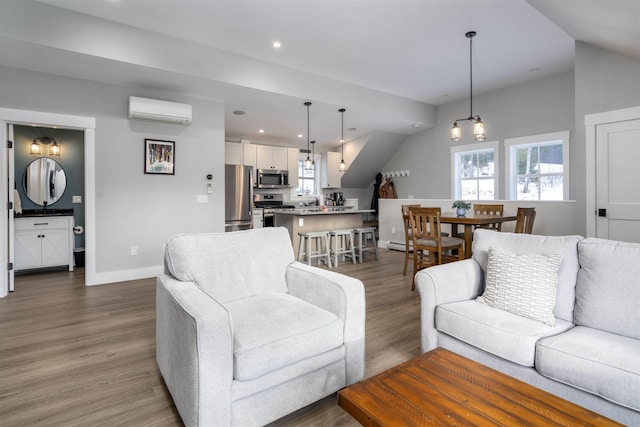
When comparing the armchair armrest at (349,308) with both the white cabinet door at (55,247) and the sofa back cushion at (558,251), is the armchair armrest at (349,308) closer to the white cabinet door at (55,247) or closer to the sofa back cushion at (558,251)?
the sofa back cushion at (558,251)

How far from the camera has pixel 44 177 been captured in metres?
5.34

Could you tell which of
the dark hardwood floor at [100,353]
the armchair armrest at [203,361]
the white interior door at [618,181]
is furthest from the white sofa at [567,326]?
the white interior door at [618,181]

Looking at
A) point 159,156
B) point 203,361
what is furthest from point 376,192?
point 203,361

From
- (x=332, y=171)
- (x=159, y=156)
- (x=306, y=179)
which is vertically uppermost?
(x=332, y=171)

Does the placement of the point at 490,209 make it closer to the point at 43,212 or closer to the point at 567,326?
the point at 567,326

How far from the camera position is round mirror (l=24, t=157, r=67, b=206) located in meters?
5.25

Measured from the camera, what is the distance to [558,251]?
1911mm

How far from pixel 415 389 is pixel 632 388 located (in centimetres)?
87

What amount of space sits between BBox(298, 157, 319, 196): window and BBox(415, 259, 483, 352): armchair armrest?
6940 millimetres

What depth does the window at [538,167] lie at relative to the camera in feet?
17.4

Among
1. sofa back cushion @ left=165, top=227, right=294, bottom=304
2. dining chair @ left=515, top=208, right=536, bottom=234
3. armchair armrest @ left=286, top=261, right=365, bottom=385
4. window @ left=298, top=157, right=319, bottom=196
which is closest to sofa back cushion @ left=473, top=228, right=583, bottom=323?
armchair armrest @ left=286, top=261, right=365, bottom=385

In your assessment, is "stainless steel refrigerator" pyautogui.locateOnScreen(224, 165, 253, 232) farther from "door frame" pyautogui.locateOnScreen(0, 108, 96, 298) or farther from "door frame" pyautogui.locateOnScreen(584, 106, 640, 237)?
"door frame" pyautogui.locateOnScreen(584, 106, 640, 237)

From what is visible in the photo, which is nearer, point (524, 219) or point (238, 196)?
point (524, 219)

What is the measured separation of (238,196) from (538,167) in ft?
18.4
